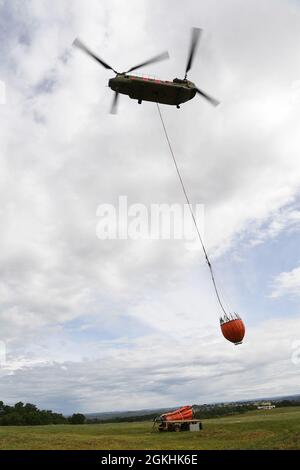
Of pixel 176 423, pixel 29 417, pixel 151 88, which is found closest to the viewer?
pixel 151 88

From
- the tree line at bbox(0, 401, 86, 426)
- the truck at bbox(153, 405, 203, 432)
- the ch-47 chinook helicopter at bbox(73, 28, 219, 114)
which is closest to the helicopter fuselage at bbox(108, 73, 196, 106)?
the ch-47 chinook helicopter at bbox(73, 28, 219, 114)

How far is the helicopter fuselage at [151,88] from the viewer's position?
2669cm

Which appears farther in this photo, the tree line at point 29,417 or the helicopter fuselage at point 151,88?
the tree line at point 29,417

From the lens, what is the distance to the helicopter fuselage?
1051 inches

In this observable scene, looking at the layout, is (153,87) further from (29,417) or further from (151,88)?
(29,417)

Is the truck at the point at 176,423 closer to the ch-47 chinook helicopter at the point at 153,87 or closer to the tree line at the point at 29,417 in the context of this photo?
the ch-47 chinook helicopter at the point at 153,87

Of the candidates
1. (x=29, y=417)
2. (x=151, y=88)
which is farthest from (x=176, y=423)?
(x=29, y=417)

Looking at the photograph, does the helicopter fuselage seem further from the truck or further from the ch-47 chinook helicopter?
the truck

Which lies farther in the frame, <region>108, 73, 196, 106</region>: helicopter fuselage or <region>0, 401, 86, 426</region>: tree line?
<region>0, 401, 86, 426</region>: tree line

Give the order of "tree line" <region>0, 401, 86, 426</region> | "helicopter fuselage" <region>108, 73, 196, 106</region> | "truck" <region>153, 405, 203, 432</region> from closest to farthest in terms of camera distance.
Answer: "helicopter fuselage" <region>108, 73, 196, 106</region> → "truck" <region>153, 405, 203, 432</region> → "tree line" <region>0, 401, 86, 426</region>

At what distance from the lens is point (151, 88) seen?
88.7 feet

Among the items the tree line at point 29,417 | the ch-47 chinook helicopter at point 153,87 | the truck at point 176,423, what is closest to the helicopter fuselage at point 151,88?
the ch-47 chinook helicopter at point 153,87
